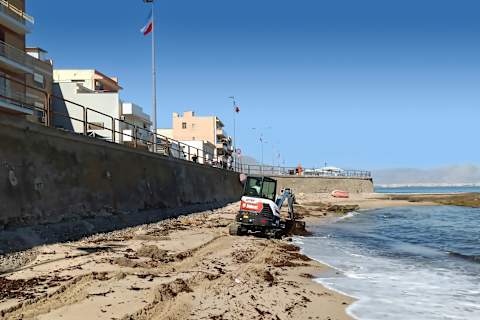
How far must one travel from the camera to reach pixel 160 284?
866cm

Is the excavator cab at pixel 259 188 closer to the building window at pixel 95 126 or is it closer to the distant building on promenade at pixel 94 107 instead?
the building window at pixel 95 126

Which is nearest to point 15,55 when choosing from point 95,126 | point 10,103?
point 10,103

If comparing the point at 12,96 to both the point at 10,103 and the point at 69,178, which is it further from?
the point at 69,178

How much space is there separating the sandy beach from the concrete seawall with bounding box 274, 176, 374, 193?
182 ft

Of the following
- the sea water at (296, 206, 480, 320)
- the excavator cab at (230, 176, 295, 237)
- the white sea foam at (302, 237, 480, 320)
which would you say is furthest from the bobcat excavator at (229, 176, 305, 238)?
the white sea foam at (302, 237, 480, 320)

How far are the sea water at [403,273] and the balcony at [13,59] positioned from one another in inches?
945

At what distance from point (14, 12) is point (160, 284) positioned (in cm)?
3135

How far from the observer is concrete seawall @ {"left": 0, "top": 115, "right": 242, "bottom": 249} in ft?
41.1

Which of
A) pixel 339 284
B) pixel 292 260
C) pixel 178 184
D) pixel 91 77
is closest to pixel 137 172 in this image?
pixel 178 184

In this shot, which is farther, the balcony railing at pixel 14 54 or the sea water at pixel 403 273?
the balcony railing at pixel 14 54

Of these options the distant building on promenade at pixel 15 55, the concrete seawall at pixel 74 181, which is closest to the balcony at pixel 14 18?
the distant building on promenade at pixel 15 55

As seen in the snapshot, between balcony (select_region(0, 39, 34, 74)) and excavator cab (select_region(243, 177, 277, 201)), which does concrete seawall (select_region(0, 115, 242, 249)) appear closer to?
excavator cab (select_region(243, 177, 277, 201))

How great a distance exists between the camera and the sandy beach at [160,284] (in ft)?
23.1

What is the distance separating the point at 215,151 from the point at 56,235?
275ft
